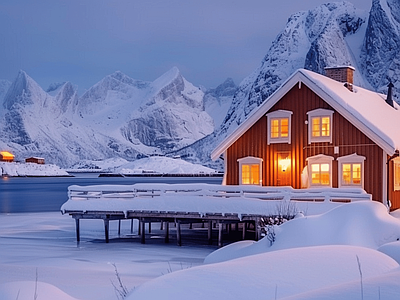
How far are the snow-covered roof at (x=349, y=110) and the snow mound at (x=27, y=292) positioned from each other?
63.6ft

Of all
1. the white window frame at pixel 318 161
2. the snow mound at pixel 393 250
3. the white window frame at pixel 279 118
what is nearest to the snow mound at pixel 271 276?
the snow mound at pixel 393 250

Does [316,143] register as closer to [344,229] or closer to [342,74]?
[342,74]

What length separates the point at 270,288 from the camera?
7254 millimetres

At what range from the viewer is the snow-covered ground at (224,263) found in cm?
728

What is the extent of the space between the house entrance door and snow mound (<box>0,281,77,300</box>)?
67.8 ft

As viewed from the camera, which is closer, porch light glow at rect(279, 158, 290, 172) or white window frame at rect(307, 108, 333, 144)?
white window frame at rect(307, 108, 333, 144)

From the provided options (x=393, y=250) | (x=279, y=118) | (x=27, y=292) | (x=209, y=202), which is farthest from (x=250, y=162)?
(x=27, y=292)

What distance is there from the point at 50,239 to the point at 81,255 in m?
7.52

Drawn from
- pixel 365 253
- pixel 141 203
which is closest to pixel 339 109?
pixel 141 203

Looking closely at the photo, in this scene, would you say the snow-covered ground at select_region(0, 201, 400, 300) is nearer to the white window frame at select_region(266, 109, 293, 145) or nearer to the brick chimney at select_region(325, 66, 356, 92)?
the white window frame at select_region(266, 109, 293, 145)

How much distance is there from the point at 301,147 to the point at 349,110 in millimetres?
2910

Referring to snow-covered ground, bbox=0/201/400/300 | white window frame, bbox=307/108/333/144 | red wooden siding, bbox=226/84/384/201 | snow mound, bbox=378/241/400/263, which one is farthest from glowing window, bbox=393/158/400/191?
snow mound, bbox=378/241/400/263

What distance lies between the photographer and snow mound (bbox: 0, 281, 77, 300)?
8824mm

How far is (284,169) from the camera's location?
2988 centimetres
